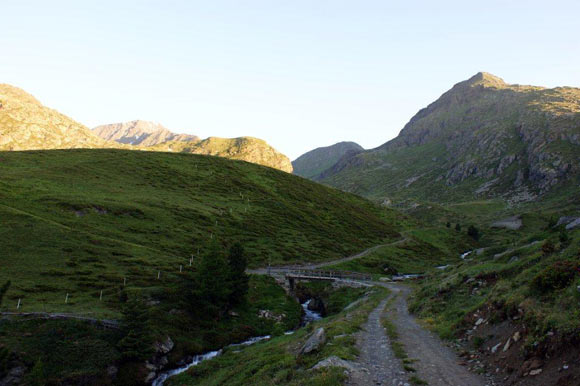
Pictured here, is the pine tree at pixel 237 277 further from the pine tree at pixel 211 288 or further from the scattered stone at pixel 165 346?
the scattered stone at pixel 165 346

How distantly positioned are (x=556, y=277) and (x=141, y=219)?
8677 cm

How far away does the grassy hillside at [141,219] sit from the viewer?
169 ft

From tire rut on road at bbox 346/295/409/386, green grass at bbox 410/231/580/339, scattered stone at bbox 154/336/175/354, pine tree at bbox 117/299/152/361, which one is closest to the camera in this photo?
green grass at bbox 410/231/580/339

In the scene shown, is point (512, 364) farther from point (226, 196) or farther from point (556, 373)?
point (226, 196)

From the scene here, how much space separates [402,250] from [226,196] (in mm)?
73324

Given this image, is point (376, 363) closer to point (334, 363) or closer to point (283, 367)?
point (334, 363)

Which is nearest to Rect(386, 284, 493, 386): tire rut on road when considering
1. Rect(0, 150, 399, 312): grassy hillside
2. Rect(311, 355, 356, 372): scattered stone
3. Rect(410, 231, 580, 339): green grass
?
Rect(410, 231, 580, 339): green grass

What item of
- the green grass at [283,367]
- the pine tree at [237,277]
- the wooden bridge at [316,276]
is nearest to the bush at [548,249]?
the green grass at [283,367]

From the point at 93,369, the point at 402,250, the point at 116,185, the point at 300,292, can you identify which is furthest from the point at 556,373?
the point at 116,185

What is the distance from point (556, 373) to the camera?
12.3m

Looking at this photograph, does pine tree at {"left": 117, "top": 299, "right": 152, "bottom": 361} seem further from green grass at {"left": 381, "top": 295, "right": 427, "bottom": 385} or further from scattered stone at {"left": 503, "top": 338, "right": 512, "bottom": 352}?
scattered stone at {"left": 503, "top": 338, "right": 512, "bottom": 352}

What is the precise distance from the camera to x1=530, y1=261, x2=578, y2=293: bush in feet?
58.9

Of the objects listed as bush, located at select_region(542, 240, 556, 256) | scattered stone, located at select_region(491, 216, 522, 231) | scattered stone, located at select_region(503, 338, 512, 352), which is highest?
bush, located at select_region(542, 240, 556, 256)

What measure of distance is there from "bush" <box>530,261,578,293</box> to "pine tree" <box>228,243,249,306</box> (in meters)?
41.8
